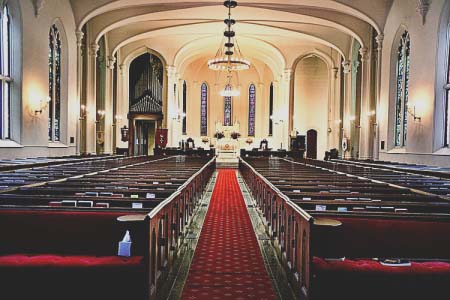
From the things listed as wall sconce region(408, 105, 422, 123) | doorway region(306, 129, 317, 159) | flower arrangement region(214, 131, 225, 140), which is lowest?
doorway region(306, 129, 317, 159)

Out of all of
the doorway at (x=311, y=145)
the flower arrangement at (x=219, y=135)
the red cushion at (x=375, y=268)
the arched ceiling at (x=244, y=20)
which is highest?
the arched ceiling at (x=244, y=20)

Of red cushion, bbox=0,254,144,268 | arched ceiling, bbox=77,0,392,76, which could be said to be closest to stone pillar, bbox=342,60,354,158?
arched ceiling, bbox=77,0,392,76

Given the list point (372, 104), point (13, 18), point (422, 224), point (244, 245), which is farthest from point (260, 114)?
point (422, 224)

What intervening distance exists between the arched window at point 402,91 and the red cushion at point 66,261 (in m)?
10.5

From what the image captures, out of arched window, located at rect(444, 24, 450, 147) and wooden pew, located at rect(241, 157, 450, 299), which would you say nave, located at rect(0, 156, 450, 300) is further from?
arched window, located at rect(444, 24, 450, 147)

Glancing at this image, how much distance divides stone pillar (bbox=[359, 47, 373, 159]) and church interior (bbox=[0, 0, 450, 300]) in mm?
90

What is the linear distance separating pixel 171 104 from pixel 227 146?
412 centimetres

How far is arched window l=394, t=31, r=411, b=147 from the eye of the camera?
11.9 meters

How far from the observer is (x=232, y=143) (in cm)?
2366

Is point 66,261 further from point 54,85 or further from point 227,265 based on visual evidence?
point 54,85

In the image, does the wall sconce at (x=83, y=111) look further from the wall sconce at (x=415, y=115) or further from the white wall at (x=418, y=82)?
the wall sconce at (x=415, y=115)

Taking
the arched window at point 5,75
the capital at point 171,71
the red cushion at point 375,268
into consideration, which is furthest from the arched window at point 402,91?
the capital at point 171,71

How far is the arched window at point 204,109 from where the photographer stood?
87.0 feet

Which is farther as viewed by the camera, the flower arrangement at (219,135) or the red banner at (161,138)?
the flower arrangement at (219,135)
